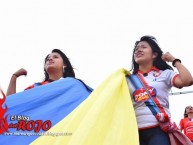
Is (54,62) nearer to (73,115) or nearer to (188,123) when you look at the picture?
(73,115)

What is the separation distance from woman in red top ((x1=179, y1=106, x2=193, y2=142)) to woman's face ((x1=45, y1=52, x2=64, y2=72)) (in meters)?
3.91

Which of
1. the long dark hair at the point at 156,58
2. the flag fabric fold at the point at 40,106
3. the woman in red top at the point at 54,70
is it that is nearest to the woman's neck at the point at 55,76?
the woman in red top at the point at 54,70

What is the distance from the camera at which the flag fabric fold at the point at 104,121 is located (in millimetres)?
2729

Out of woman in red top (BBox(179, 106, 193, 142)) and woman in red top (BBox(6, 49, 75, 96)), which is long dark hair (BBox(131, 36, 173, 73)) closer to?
woman in red top (BBox(6, 49, 75, 96))

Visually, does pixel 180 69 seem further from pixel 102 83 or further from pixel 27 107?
pixel 27 107

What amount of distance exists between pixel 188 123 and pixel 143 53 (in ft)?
15.0

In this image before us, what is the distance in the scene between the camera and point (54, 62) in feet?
14.3

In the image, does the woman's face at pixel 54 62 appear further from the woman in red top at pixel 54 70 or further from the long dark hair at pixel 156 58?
the long dark hair at pixel 156 58

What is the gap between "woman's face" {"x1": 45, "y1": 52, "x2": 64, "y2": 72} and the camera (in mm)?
4304

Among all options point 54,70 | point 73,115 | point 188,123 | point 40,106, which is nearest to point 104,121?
point 73,115

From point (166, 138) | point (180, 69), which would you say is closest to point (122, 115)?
point (166, 138)

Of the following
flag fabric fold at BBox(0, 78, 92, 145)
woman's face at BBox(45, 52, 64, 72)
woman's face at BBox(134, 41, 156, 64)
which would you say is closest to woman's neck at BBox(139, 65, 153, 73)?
woman's face at BBox(134, 41, 156, 64)

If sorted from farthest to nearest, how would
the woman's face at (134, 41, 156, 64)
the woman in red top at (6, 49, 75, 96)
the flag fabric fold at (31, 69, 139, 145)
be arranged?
the woman in red top at (6, 49, 75, 96) < the woman's face at (134, 41, 156, 64) < the flag fabric fold at (31, 69, 139, 145)

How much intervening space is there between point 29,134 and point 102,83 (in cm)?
81
